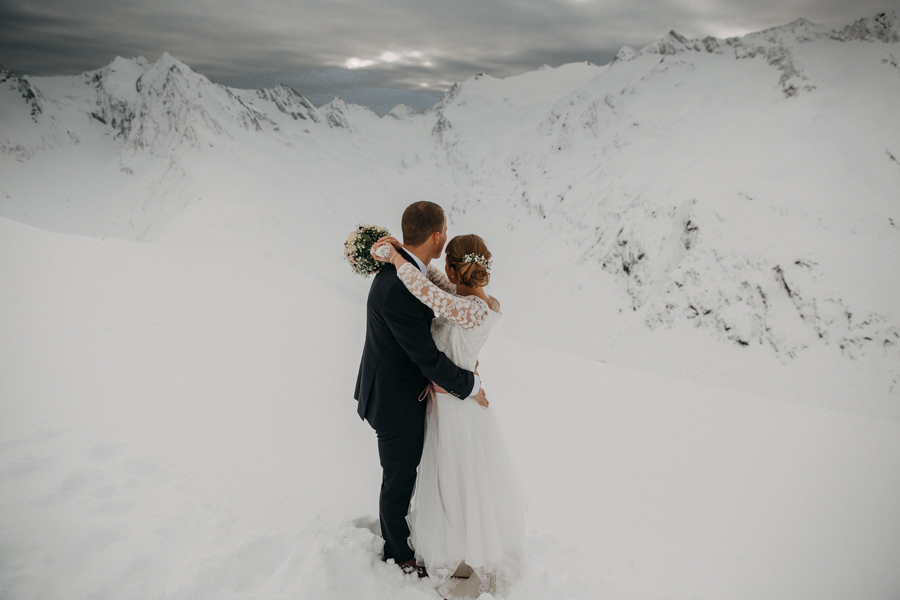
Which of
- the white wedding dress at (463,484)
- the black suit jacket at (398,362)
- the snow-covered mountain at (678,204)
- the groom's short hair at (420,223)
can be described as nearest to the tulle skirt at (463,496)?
the white wedding dress at (463,484)

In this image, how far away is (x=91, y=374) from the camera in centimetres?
424

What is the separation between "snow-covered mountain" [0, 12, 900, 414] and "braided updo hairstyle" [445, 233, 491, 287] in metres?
13.5

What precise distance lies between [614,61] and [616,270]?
2308 centimetres

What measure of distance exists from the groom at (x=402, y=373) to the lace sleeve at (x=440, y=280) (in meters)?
0.21

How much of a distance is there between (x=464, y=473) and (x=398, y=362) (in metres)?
0.71

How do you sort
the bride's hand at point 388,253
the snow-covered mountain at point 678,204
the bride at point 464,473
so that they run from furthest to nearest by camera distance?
the snow-covered mountain at point 678,204
the bride at point 464,473
the bride's hand at point 388,253

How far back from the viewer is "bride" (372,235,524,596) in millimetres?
2275

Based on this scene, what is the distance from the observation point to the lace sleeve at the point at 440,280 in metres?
2.51

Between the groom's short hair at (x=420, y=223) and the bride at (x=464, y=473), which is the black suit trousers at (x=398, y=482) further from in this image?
the groom's short hair at (x=420, y=223)

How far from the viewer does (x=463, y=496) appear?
243 centimetres

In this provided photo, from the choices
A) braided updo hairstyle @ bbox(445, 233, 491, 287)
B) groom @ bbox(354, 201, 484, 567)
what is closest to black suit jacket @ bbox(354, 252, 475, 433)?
groom @ bbox(354, 201, 484, 567)

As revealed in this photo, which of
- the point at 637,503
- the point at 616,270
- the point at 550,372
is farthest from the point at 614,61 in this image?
the point at 637,503

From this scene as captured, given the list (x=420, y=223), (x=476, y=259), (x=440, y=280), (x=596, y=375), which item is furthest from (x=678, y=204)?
(x=420, y=223)

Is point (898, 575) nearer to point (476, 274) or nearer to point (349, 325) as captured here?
point (476, 274)
